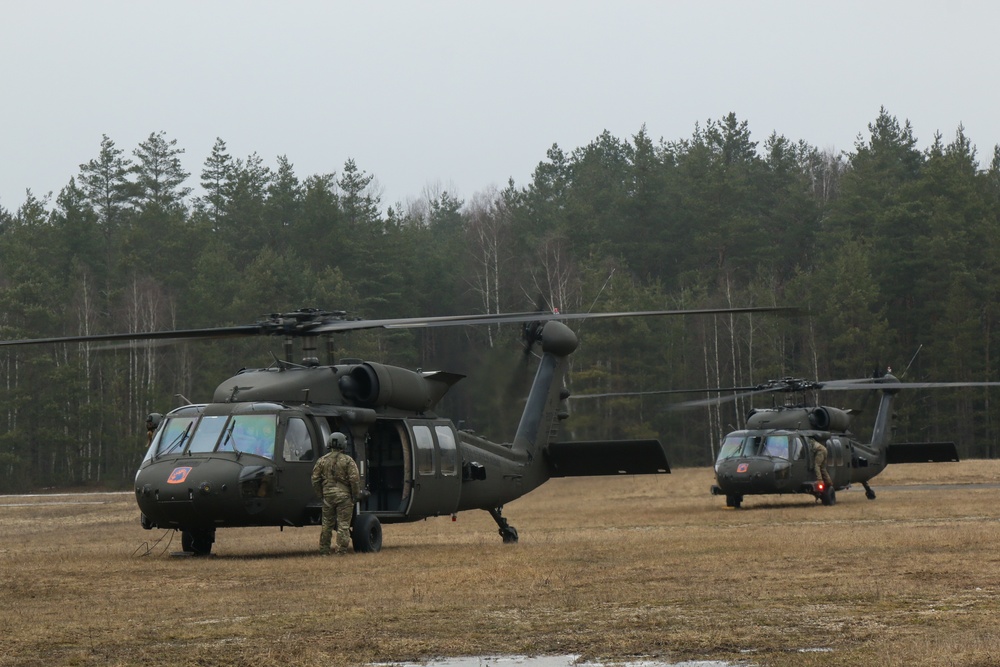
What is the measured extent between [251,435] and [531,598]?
560cm

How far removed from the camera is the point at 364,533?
50.1ft

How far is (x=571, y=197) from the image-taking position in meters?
77.2

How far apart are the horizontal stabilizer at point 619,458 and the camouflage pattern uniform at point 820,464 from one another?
1086cm

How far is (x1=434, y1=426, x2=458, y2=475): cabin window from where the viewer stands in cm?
1700

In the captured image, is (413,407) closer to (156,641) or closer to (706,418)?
(156,641)

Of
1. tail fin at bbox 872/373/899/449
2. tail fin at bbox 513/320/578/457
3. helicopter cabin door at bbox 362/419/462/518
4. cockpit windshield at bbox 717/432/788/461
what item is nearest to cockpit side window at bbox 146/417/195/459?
helicopter cabin door at bbox 362/419/462/518

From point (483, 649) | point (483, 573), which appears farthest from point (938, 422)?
point (483, 649)

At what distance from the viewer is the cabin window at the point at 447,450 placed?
1700cm

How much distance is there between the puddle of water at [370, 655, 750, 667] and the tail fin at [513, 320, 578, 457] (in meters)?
11.3

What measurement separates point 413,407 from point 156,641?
859cm

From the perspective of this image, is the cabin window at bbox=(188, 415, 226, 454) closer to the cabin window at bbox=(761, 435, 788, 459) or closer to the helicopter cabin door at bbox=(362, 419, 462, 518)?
the helicopter cabin door at bbox=(362, 419, 462, 518)

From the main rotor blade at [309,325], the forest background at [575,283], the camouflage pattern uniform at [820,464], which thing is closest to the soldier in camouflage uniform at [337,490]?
the main rotor blade at [309,325]

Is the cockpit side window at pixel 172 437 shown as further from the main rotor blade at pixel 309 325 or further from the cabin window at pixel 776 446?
the cabin window at pixel 776 446

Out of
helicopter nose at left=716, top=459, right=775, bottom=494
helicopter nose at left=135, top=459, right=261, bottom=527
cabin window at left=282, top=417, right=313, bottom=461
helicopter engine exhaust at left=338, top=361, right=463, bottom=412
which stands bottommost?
helicopter nose at left=716, top=459, right=775, bottom=494
